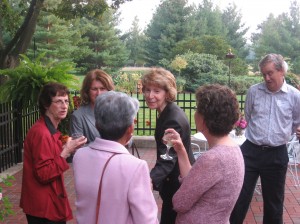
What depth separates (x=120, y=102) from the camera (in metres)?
2.11

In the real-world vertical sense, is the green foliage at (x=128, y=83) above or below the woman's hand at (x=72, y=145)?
above

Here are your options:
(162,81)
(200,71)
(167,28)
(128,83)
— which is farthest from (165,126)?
(167,28)

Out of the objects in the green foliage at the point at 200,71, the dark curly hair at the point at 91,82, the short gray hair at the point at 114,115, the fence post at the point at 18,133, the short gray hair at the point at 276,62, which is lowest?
the fence post at the point at 18,133

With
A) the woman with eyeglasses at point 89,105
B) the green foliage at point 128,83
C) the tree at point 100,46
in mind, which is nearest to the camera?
the woman with eyeglasses at point 89,105

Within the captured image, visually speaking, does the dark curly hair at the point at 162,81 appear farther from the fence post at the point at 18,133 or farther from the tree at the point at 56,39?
the tree at the point at 56,39

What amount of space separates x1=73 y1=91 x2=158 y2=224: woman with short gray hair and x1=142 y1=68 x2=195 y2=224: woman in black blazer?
32.9 inches

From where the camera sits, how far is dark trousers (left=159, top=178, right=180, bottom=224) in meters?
3.08

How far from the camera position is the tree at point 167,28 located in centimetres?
4409

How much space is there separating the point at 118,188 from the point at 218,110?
2.47 feet

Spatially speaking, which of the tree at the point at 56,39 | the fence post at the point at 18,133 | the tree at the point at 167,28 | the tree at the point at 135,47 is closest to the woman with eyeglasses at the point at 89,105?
the fence post at the point at 18,133

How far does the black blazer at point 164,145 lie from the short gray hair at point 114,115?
0.86 m

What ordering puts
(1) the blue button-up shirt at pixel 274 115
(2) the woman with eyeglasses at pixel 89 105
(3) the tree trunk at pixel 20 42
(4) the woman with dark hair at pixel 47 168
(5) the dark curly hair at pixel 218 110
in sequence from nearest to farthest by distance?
(5) the dark curly hair at pixel 218 110, (4) the woman with dark hair at pixel 47 168, (2) the woman with eyeglasses at pixel 89 105, (1) the blue button-up shirt at pixel 274 115, (3) the tree trunk at pixel 20 42

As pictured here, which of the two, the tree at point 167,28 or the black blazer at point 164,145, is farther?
the tree at point 167,28

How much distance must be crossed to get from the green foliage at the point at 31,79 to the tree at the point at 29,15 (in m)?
3.97
